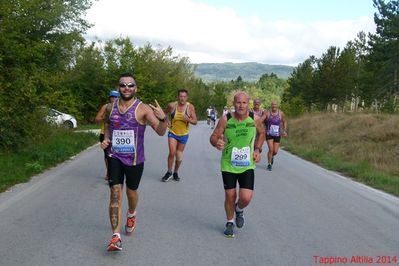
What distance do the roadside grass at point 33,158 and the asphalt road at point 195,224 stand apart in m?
0.36

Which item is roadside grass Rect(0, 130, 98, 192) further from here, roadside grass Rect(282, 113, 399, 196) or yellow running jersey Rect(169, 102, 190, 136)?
roadside grass Rect(282, 113, 399, 196)

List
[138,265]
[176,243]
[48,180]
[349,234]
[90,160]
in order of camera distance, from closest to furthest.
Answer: [138,265]
[176,243]
[349,234]
[48,180]
[90,160]

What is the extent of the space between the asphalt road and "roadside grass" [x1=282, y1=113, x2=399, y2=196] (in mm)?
1887

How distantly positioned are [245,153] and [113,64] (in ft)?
115

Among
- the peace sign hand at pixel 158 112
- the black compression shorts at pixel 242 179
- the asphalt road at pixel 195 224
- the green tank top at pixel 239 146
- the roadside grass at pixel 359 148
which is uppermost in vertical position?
the peace sign hand at pixel 158 112

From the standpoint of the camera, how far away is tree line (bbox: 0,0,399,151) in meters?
13.1

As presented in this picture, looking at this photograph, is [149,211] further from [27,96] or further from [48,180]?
[27,96]

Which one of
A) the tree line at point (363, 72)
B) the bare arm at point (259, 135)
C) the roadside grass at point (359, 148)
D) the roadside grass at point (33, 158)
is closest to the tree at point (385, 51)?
the tree line at point (363, 72)

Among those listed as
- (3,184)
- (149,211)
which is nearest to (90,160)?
(3,184)

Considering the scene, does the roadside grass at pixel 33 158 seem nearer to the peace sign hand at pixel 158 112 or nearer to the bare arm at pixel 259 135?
the peace sign hand at pixel 158 112

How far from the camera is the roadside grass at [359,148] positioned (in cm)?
1294

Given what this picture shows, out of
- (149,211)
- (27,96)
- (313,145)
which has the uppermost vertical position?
(27,96)

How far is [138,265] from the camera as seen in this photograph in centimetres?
505

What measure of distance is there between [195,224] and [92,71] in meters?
33.5
